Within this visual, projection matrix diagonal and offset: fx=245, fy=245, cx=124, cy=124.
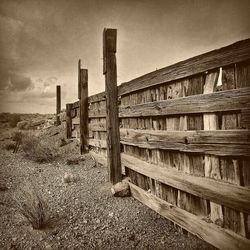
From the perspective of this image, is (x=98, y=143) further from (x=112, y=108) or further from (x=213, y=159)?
(x=213, y=159)

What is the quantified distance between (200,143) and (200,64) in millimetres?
725

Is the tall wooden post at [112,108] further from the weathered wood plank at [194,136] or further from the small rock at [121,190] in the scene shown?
the weathered wood plank at [194,136]

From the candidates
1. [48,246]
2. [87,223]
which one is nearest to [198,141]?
[87,223]

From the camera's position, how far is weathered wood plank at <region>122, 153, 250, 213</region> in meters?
1.87

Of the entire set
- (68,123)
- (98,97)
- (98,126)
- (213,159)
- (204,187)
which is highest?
(98,97)

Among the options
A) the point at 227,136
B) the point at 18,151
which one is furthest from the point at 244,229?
the point at 18,151

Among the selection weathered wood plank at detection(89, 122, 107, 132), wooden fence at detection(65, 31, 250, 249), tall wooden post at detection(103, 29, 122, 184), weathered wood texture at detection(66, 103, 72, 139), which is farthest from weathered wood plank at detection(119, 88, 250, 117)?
weathered wood texture at detection(66, 103, 72, 139)

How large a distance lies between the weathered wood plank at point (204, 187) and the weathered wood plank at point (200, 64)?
0.99m

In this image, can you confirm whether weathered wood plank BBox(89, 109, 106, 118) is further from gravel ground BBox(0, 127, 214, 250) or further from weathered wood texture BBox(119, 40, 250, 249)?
weathered wood texture BBox(119, 40, 250, 249)

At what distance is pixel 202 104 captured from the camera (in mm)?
2213

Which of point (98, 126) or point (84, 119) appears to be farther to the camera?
point (84, 119)

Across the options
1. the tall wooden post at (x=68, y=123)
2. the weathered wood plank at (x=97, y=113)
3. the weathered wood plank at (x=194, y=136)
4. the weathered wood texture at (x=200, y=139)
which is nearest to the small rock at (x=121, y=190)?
the weathered wood texture at (x=200, y=139)

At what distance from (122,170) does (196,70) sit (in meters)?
2.39

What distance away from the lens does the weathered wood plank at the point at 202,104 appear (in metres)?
1.85
